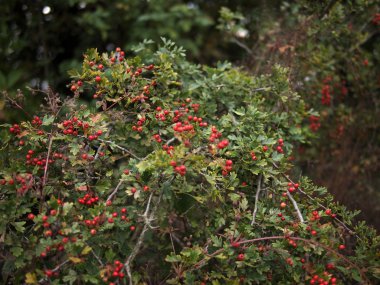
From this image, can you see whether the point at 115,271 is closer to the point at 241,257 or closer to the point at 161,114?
the point at 241,257

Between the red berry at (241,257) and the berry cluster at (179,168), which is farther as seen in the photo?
the red berry at (241,257)

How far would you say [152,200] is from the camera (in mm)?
2607

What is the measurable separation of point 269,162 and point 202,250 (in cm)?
72

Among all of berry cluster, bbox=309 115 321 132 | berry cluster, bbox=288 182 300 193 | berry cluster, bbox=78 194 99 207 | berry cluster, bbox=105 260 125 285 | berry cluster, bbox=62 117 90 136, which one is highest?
berry cluster, bbox=288 182 300 193

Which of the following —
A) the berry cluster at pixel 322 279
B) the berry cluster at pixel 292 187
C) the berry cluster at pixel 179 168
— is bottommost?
the berry cluster at pixel 322 279

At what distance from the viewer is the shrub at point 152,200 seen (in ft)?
7.20

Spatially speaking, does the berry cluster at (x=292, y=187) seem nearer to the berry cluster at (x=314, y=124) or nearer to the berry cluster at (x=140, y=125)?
the berry cluster at (x=140, y=125)

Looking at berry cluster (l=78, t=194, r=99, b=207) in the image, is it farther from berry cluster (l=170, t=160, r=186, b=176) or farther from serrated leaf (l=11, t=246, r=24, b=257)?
berry cluster (l=170, t=160, r=186, b=176)

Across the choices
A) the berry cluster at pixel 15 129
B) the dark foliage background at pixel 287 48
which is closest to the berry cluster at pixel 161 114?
the berry cluster at pixel 15 129

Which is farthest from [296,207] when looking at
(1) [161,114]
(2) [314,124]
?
(2) [314,124]

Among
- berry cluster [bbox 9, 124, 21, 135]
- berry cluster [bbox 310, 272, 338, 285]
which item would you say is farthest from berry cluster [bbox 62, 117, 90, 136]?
berry cluster [bbox 310, 272, 338, 285]

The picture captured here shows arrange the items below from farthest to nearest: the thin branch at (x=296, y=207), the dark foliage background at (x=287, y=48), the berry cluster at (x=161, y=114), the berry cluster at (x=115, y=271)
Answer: the dark foliage background at (x=287, y=48), the berry cluster at (x=161, y=114), the thin branch at (x=296, y=207), the berry cluster at (x=115, y=271)

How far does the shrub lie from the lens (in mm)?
2193

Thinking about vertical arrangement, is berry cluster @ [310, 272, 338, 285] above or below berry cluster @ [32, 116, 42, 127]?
above
